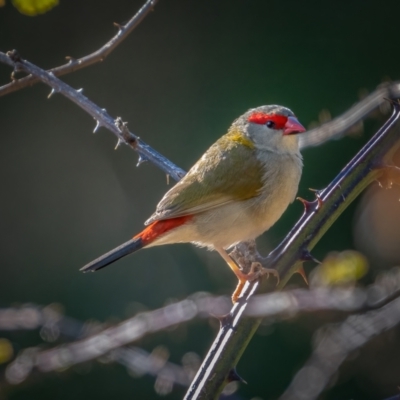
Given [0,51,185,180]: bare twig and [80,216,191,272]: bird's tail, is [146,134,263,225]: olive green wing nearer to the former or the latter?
[80,216,191,272]: bird's tail

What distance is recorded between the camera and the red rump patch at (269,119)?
3.73 m

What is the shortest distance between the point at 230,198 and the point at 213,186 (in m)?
0.10

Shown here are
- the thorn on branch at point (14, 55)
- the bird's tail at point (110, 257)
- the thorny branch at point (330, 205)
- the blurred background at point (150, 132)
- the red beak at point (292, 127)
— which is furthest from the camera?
the blurred background at point (150, 132)


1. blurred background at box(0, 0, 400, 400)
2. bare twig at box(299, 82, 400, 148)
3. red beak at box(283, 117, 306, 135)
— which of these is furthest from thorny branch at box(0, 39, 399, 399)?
blurred background at box(0, 0, 400, 400)

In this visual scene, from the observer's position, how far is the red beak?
143 inches

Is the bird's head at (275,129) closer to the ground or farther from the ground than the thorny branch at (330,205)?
farther from the ground

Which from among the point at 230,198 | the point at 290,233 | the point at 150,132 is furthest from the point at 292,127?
the point at 150,132

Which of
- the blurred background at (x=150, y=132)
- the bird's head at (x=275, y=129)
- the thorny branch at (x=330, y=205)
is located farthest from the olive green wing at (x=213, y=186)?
the blurred background at (x=150, y=132)

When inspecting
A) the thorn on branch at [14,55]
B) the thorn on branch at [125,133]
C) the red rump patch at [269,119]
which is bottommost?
the red rump patch at [269,119]

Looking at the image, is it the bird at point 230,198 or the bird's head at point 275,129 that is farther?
the bird's head at point 275,129

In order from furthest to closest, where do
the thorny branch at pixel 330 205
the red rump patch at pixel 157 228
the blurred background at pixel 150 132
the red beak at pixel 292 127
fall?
1. the blurred background at pixel 150 132
2. the red beak at pixel 292 127
3. the red rump patch at pixel 157 228
4. the thorny branch at pixel 330 205

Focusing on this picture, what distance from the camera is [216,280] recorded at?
5.91 m

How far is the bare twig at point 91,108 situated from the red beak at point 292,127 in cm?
71

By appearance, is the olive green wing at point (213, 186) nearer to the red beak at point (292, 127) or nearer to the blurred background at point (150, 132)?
the red beak at point (292, 127)
